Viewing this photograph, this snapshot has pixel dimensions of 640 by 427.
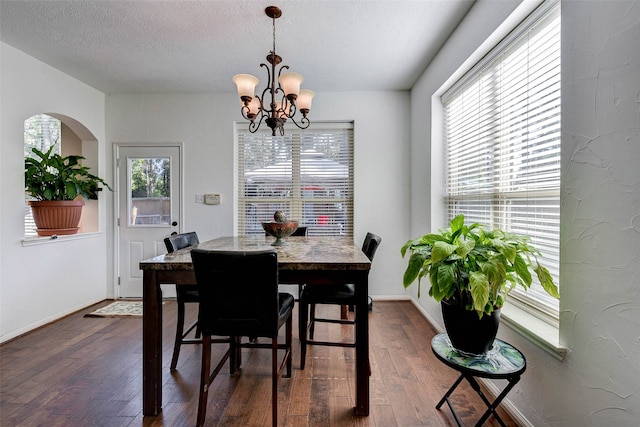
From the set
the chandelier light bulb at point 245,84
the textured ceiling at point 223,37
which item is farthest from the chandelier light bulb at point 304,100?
the textured ceiling at point 223,37

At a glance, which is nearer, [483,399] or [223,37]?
[483,399]

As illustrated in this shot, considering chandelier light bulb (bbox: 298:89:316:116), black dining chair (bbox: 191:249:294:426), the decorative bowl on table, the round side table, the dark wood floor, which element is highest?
chandelier light bulb (bbox: 298:89:316:116)

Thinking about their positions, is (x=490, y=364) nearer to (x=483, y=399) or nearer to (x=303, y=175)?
(x=483, y=399)

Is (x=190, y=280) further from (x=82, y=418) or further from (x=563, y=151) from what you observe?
(x=563, y=151)

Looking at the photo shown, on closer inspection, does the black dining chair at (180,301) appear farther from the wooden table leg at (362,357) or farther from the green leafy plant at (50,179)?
the green leafy plant at (50,179)

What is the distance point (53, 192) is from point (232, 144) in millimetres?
1886

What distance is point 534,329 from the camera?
1474 millimetres

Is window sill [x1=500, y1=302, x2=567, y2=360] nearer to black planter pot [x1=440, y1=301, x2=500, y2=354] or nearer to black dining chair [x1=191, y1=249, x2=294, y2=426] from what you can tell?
black planter pot [x1=440, y1=301, x2=500, y2=354]

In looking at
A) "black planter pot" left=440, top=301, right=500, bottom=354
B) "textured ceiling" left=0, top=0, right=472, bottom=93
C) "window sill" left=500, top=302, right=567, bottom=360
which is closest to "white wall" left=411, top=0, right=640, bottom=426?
"window sill" left=500, top=302, right=567, bottom=360

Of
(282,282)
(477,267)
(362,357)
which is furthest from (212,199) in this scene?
(477,267)

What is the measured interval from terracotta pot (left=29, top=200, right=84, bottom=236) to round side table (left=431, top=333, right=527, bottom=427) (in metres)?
3.71

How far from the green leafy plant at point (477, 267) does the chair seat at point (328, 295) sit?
26.2 inches

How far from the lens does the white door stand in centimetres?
374

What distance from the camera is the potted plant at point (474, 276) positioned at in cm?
126
